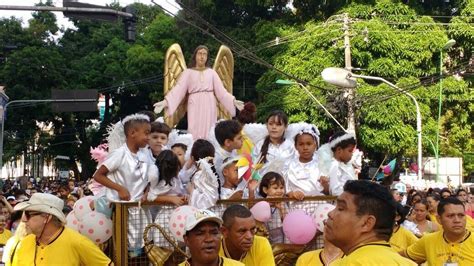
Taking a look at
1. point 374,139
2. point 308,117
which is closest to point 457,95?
point 374,139

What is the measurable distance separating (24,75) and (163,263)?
4156 cm

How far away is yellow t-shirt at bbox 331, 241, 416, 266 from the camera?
12.1ft

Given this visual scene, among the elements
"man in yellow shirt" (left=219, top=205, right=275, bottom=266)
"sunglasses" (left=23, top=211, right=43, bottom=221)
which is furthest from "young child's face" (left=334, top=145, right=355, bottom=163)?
"sunglasses" (left=23, top=211, right=43, bottom=221)

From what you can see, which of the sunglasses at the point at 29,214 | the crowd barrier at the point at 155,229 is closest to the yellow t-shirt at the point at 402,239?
the crowd barrier at the point at 155,229

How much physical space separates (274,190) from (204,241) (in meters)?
3.16

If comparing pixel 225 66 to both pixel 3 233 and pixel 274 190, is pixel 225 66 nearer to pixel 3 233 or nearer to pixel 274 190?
pixel 3 233

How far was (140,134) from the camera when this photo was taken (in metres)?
7.65

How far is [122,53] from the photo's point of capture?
48531 mm

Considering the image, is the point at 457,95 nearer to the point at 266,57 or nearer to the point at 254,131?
the point at 266,57

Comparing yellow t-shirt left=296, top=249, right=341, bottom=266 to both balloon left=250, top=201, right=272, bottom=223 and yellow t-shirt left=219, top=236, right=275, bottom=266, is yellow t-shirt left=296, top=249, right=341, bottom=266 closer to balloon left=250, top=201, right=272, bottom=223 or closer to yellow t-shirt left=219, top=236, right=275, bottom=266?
yellow t-shirt left=219, top=236, right=275, bottom=266

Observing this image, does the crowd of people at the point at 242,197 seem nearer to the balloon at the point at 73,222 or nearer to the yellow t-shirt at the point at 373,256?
the yellow t-shirt at the point at 373,256

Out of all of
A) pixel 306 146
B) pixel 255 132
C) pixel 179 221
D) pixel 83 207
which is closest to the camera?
pixel 179 221

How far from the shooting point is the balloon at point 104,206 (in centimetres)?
731

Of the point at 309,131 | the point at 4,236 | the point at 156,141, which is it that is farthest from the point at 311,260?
the point at 4,236
